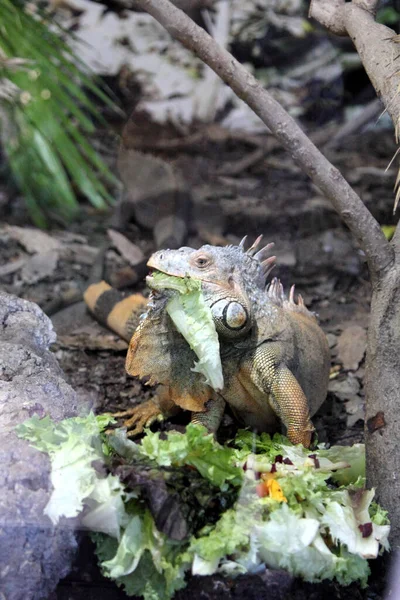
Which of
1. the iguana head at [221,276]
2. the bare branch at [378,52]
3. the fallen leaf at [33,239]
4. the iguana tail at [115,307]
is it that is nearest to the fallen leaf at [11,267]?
the fallen leaf at [33,239]

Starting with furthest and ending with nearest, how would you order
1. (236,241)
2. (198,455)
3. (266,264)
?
(236,241) < (266,264) < (198,455)

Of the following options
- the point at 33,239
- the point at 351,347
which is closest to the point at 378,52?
the point at 351,347

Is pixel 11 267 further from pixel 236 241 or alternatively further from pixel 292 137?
pixel 292 137

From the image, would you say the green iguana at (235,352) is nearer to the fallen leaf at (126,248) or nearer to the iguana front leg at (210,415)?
the iguana front leg at (210,415)

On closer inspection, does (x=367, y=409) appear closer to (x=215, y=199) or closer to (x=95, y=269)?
(x=95, y=269)

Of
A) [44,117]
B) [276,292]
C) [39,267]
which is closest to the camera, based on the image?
[276,292]

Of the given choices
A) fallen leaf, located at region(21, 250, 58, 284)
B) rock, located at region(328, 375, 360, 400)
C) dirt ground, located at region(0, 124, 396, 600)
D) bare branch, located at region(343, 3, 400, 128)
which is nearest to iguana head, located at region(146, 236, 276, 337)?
dirt ground, located at region(0, 124, 396, 600)
